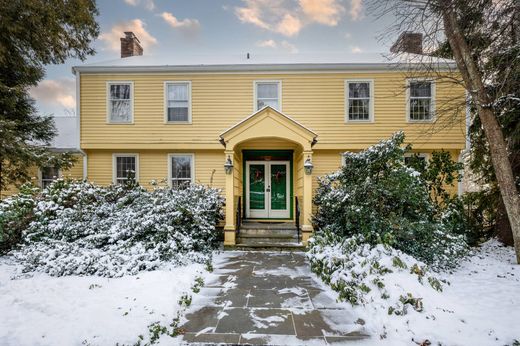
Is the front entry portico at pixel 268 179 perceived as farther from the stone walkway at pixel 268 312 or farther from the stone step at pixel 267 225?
the stone walkway at pixel 268 312

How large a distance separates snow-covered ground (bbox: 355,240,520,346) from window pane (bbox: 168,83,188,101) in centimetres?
946

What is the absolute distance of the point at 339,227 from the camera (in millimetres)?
7211

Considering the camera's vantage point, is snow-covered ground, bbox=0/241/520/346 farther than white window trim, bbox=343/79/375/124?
No

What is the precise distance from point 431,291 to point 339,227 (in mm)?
2851

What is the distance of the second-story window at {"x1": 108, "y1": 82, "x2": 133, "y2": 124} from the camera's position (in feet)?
36.3

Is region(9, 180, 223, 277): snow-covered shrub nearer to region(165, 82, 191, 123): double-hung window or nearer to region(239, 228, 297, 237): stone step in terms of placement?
region(239, 228, 297, 237): stone step

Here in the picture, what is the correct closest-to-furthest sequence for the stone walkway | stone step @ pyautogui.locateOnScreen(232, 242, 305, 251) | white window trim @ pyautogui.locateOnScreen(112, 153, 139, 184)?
1. the stone walkway
2. stone step @ pyautogui.locateOnScreen(232, 242, 305, 251)
3. white window trim @ pyautogui.locateOnScreen(112, 153, 139, 184)

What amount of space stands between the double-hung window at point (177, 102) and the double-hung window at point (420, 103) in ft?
27.6

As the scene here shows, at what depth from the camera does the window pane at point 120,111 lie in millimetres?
11133

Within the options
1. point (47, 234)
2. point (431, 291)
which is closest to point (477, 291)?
point (431, 291)

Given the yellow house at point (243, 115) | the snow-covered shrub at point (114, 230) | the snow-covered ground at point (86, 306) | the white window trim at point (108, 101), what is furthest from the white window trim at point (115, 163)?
the snow-covered ground at point (86, 306)

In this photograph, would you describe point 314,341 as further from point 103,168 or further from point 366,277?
point 103,168

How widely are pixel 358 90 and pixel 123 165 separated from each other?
9545 millimetres

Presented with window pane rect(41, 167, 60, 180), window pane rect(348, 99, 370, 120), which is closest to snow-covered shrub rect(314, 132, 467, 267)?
window pane rect(348, 99, 370, 120)
